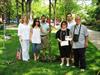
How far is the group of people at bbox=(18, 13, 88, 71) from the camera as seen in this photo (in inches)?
519

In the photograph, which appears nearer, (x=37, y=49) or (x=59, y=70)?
(x=59, y=70)

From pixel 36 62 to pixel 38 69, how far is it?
5.24 ft

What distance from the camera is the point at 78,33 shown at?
13148 millimetres

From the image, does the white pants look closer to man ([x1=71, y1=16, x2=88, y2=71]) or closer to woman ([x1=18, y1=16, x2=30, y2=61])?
woman ([x1=18, y1=16, x2=30, y2=61])

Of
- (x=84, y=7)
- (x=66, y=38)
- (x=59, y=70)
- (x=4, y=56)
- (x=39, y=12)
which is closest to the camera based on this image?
(x=59, y=70)

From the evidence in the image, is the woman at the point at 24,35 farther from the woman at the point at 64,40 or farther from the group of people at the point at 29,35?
the woman at the point at 64,40

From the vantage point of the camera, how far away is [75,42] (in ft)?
43.4

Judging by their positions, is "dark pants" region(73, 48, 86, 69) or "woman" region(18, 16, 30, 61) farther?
"woman" region(18, 16, 30, 61)

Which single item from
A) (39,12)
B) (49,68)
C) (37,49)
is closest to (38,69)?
(49,68)

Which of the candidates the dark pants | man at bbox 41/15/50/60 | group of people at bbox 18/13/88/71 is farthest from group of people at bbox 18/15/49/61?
the dark pants

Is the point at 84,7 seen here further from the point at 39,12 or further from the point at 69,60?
the point at 69,60

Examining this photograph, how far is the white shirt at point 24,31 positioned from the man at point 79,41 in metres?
2.64

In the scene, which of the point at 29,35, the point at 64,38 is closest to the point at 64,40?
the point at 64,38

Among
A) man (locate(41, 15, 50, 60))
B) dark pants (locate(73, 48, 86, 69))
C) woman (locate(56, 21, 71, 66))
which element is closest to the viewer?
dark pants (locate(73, 48, 86, 69))
